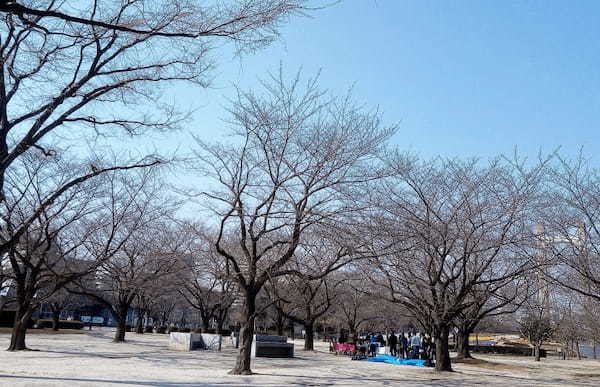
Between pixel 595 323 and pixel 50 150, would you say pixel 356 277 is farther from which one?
pixel 595 323

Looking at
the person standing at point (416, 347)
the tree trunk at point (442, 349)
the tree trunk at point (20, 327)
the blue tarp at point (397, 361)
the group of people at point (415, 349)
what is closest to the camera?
the tree trunk at point (442, 349)

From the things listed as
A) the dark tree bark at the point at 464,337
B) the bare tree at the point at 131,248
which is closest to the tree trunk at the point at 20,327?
the bare tree at the point at 131,248

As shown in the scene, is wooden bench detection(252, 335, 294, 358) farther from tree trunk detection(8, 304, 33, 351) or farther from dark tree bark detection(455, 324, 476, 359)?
tree trunk detection(8, 304, 33, 351)

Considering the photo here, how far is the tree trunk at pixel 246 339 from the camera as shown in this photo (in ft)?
48.9

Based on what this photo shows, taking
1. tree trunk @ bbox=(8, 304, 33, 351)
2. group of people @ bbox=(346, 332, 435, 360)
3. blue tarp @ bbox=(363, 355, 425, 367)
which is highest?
tree trunk @ bbox=(8, 304, 33, 351)

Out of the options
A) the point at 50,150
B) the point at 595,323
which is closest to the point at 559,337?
the point at 595,323

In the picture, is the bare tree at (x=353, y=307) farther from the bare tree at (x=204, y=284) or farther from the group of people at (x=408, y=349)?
the bare tree at (x=204, y=284)

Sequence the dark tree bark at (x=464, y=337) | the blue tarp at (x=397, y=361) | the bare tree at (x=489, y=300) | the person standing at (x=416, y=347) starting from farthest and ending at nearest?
the dark tree bark at (x=464, y=337) < the person standing at (x=416, y=347) < the blue tarp at (x=397, y=361) < the bare tree at (x=489, y=300)

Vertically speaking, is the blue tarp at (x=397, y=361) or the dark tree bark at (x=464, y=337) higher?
the dark tree bark at (x=464, y=337)

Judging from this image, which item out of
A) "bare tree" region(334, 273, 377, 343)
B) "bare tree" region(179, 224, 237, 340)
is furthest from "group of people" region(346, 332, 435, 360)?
"bare tree" region(179, 224, 237, 340)

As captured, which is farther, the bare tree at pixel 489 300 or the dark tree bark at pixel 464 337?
the dark tree bark at pixel 464 337

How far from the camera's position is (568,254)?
17.2 meters

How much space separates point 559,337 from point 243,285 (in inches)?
1403

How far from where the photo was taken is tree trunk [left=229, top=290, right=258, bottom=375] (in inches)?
586
